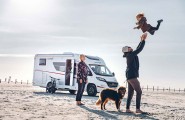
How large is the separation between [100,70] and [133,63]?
12.2m

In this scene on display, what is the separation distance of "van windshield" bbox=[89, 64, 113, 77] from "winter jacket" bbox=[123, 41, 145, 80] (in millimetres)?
11508

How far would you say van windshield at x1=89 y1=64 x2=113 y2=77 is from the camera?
2153 centimetres

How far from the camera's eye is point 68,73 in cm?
2267

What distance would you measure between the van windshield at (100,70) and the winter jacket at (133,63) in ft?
37.8

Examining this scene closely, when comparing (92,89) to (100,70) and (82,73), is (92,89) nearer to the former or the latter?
(100,70)

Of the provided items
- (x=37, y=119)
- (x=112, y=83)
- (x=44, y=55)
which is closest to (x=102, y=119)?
(x=37, y=119)

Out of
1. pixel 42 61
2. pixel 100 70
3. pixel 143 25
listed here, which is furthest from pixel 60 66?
pixel 143 25

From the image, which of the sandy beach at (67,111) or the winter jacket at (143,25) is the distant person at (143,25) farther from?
the sandy beach at (67,111)

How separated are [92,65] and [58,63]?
2.71 meters

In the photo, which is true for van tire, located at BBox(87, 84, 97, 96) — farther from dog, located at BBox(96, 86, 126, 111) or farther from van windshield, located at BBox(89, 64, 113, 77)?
dog, located at BBox(96, 86, 126, 111)

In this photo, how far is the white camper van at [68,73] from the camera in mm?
21016

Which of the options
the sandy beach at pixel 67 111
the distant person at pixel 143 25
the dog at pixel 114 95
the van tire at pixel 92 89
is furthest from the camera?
the van tire at pixel 92 89

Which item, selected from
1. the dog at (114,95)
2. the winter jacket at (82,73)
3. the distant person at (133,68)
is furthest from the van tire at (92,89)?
the distant person at (133,68)

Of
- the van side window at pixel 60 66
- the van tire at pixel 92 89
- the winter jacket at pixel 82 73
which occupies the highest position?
the van side window at pixel 60 66
